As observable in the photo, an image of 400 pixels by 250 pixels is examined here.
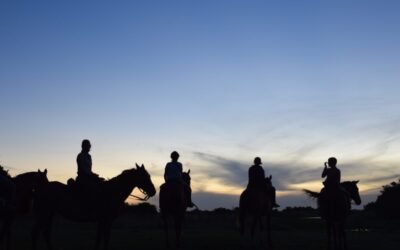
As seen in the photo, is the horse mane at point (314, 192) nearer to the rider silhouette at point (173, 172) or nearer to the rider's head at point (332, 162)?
the rider's head at point (332, 162)

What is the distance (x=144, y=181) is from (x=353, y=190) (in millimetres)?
8532

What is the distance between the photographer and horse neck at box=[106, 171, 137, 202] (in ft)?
51.4

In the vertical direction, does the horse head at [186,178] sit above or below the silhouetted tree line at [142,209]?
below

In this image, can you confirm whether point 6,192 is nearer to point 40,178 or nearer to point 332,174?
point 40,178

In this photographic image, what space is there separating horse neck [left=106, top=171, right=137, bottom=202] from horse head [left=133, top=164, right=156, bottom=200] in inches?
4.6

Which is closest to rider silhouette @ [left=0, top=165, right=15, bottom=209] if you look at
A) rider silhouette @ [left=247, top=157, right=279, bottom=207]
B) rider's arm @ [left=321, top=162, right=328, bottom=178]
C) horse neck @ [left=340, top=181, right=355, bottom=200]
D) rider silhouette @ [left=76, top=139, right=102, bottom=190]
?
rider silhouette @ [left=76, top=139, right=102, bottom=190]

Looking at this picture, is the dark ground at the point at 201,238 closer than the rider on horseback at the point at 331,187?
No

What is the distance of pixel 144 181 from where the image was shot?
16094 mm

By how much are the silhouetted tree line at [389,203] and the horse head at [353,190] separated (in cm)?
3975

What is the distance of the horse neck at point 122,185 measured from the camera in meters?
15.7

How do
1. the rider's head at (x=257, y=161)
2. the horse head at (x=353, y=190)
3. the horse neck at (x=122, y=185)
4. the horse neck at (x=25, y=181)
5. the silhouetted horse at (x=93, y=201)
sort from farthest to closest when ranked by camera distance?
the rider's head at (x=257, y=161) → the horse head at (x=353, y=190) → the horse neck at (x=25, y=181) → the horse neck at (x=122, y=185) → the silhouetted horse at (x=93, y=201)

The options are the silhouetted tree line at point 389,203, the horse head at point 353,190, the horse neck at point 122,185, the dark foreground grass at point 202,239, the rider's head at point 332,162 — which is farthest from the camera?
the silhouetted tree line at point 389,203

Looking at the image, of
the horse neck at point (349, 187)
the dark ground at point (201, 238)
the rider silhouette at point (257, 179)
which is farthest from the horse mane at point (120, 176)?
the horse neck at point (349, 187)

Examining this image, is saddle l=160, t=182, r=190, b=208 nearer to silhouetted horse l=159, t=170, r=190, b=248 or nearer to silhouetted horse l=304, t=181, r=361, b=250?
silhouetted horse l=159, t=170, r=190, b=248
